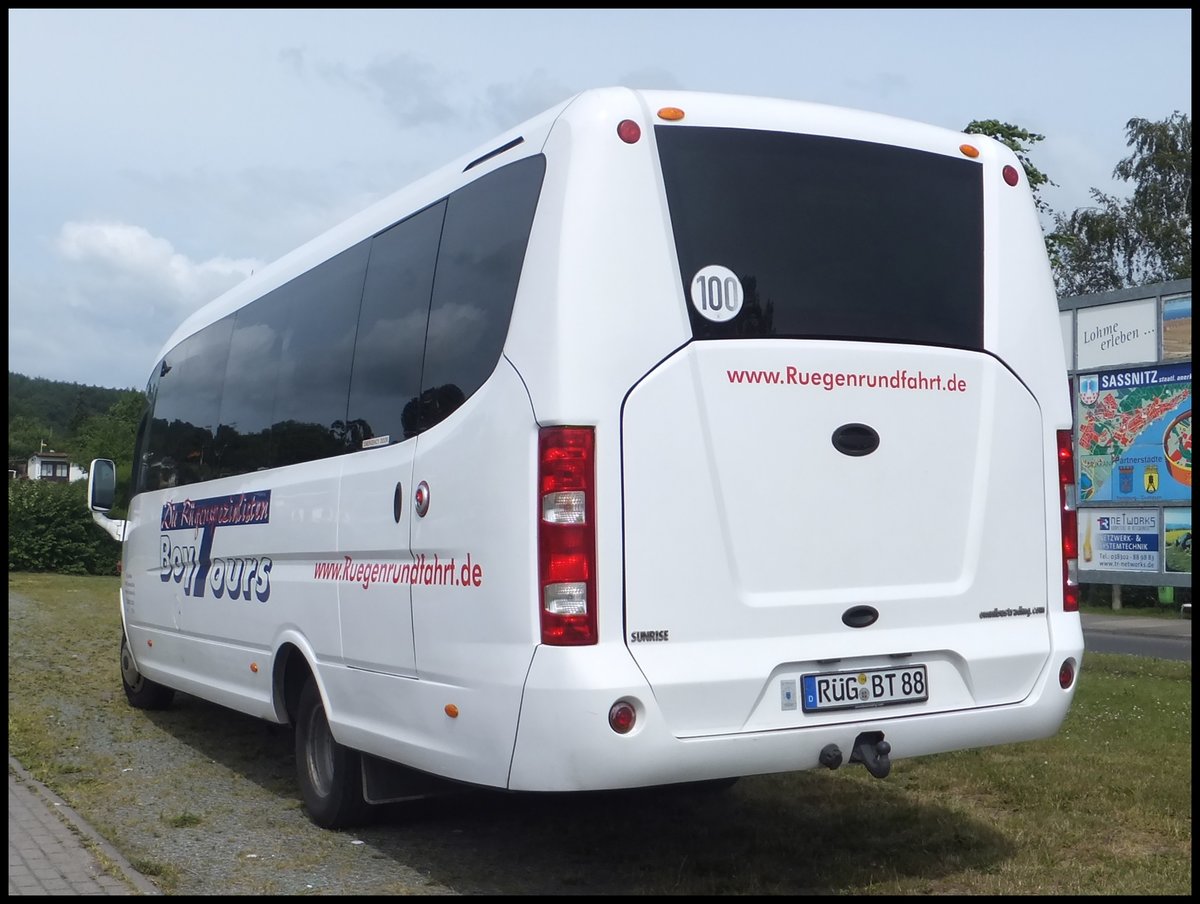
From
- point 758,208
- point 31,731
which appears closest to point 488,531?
point 758,208

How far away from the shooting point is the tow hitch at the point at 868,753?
504 cm

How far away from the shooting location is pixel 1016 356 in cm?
565

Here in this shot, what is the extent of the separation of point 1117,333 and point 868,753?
21.5 meters

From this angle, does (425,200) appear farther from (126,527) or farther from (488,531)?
(126,527)

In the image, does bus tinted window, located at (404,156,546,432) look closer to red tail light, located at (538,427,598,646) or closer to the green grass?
red tail light, located at (538,427,598,646)

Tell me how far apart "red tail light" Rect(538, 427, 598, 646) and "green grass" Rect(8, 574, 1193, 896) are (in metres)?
1.51

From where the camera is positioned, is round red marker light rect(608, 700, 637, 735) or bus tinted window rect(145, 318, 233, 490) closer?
round red marker light rect(608, 700, 637, 735)

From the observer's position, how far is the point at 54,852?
603 centimetres

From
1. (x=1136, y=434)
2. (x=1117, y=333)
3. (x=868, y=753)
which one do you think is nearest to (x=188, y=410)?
(x=868, y=753)

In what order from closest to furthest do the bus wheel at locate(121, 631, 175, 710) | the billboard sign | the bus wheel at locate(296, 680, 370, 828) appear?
the bus wheel at locate(296, 680, 370, 828)
the bus wheel at locate(121, 631, 175, 710)
the billboard sign

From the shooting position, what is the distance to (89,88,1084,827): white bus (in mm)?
4805

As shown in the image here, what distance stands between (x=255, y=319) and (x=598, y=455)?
13.2ft

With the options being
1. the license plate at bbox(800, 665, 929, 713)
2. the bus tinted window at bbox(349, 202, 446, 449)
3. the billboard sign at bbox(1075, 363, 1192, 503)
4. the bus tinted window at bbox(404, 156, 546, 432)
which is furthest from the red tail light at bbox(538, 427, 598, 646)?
the billboard sign at bbox(1075, 363, 1192, 503)

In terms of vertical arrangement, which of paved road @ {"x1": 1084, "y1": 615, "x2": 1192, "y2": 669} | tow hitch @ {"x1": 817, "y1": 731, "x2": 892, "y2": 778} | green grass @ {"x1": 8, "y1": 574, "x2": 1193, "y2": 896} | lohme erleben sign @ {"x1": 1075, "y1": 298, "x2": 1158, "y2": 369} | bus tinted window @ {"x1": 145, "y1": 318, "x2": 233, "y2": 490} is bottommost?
paved road @ {"x1": 1084, "y1": 615, "x2": 1192, "y2": 669}
